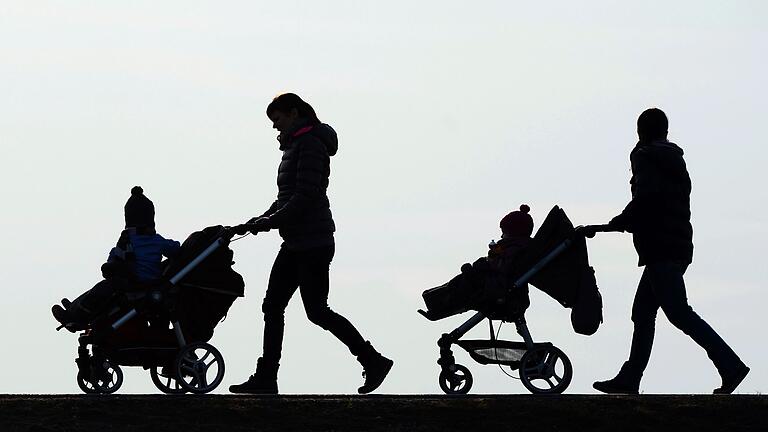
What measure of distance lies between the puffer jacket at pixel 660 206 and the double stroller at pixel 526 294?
0.50 meters

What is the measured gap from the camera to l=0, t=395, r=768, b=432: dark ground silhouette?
10.1 m

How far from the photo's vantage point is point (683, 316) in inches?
492

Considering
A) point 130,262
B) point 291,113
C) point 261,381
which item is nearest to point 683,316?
point 261,381

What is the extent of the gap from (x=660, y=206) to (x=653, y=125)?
2.07ft

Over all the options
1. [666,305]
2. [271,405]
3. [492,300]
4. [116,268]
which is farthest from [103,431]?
[666,305]

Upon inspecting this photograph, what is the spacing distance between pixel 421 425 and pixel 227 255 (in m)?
2.97

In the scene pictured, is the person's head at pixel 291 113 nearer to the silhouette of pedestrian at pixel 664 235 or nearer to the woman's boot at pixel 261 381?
the woman's boot at pixel 261 381

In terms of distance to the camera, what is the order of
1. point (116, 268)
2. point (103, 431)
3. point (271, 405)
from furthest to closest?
point (116, 268) → point (271, 405) → point (103, 431)

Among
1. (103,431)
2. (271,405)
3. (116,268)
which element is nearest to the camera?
(103,431)

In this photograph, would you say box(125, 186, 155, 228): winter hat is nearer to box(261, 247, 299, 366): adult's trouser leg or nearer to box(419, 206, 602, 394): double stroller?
box(261, 247, 299, 366): adult's trouser leg

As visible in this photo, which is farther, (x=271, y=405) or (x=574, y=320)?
(x=574, y=320)

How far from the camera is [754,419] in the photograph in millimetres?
10758

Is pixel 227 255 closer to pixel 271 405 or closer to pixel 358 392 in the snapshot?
pixel 358 392

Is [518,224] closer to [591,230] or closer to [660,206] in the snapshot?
[591,230]
